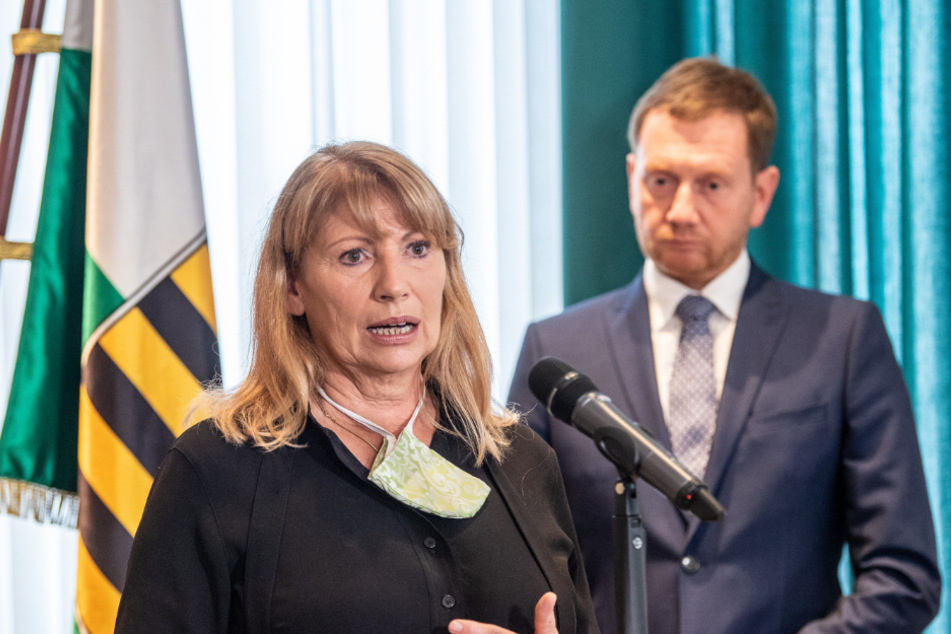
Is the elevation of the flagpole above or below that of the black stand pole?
above

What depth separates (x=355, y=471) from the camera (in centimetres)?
137

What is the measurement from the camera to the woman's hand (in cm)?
127

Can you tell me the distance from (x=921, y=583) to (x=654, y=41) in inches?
64.8

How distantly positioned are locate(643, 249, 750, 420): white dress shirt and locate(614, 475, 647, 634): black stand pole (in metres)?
0.82

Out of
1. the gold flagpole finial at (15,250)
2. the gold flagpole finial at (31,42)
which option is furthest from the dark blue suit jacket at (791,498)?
the gold flagpole finial at (31,42)

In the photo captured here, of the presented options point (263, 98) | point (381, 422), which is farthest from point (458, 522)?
point (263, 98)

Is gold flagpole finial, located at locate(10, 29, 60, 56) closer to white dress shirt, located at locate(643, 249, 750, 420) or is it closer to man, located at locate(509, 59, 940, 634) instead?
man, located at locate(509, 59, 940, 634)

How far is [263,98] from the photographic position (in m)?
2.53

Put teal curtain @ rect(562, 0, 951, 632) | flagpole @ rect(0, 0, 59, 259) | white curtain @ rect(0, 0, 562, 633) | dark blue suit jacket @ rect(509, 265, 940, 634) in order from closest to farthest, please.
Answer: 1. dark blue suit jacket @ rect(509, 265, 940, 634)
2. flagpole @ rect(0, 0, 59, 259)
3. white curtain @ rect(0, 0, 562, 633)
4. teal curtain @ rect(562, 0, 951, 632)

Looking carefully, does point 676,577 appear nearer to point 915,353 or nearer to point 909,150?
point 915,353

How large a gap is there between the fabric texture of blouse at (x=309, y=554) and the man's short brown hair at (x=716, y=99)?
1086mm

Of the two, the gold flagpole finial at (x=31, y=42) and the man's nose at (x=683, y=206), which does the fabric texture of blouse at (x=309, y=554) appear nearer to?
the man's nose at (x=683, y=206)

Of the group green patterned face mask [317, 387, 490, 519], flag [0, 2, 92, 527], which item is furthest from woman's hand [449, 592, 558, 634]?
flag [0, 2, 92, 527]

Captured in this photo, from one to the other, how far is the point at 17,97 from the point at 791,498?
1.81 m
